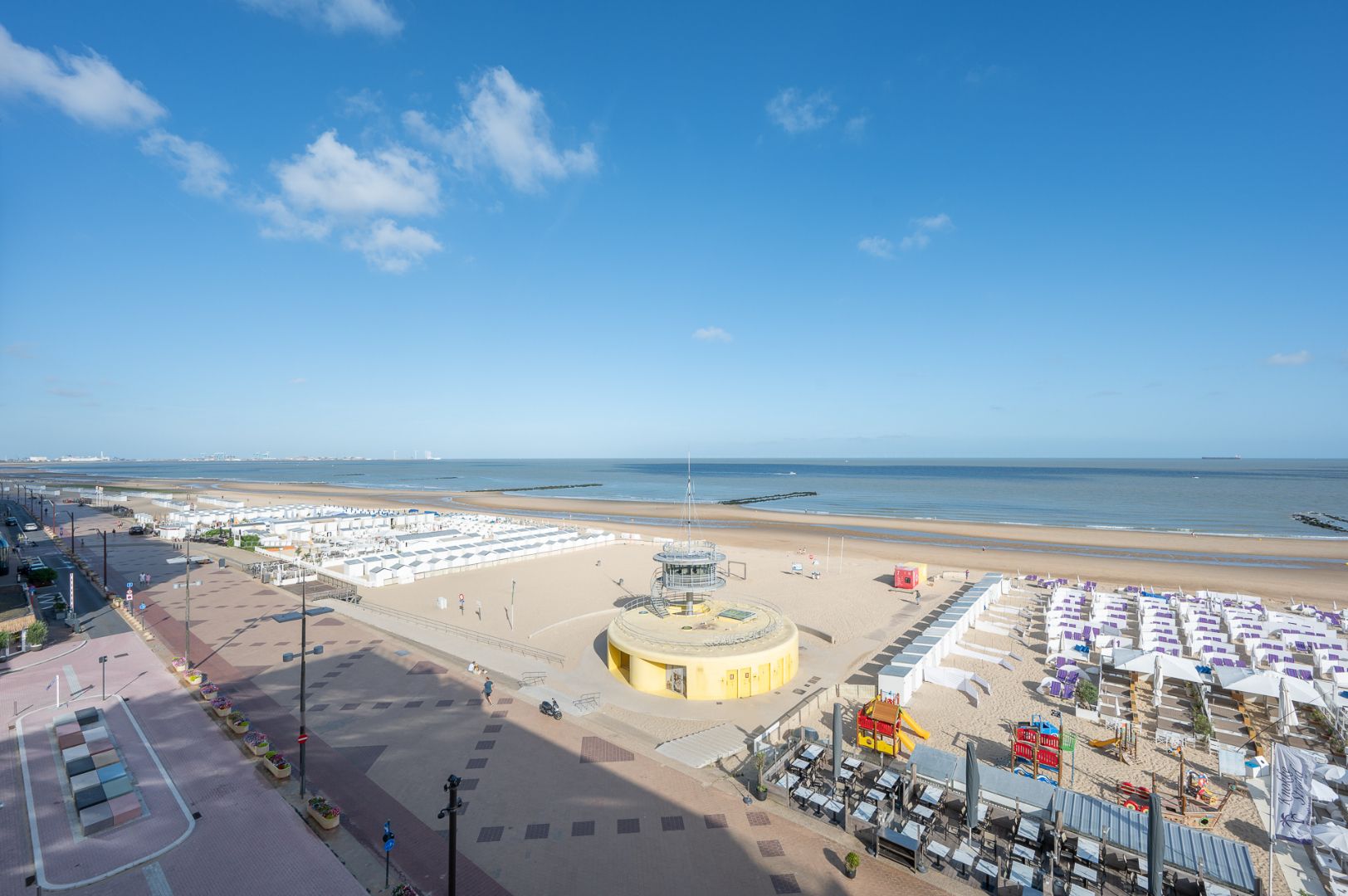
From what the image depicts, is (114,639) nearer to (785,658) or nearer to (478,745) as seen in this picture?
(478,745)

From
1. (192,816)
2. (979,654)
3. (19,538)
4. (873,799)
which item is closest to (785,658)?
(873,799)

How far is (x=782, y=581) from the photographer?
42938 millimetres

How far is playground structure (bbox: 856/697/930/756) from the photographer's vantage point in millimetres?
17766

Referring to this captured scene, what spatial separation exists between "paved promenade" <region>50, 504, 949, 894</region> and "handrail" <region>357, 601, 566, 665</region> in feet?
10.7

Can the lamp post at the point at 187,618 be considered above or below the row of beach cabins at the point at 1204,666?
above

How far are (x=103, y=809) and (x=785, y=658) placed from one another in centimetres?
2114

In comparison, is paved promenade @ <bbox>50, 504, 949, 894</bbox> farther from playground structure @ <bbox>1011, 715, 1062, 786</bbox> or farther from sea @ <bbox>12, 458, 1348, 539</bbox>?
sea @ <bbox>12, 458, 1348, 539</bbox>

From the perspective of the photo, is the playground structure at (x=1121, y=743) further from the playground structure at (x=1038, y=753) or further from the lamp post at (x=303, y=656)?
the lamp post at (x=303, y=656)

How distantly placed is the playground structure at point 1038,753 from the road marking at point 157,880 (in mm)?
21492

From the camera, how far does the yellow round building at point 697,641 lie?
22.5 m

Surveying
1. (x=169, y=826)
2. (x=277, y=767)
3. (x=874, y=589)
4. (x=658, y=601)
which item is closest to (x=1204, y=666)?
(x=874, y=589)

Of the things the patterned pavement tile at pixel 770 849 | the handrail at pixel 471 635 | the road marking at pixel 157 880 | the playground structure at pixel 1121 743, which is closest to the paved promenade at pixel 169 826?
the road marking at pixel 157 880

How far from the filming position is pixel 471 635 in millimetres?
30656

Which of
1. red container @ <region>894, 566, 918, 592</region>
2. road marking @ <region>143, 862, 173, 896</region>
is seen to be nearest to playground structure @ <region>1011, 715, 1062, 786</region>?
road marking @ <region>143, 862, 173, 896</region>
